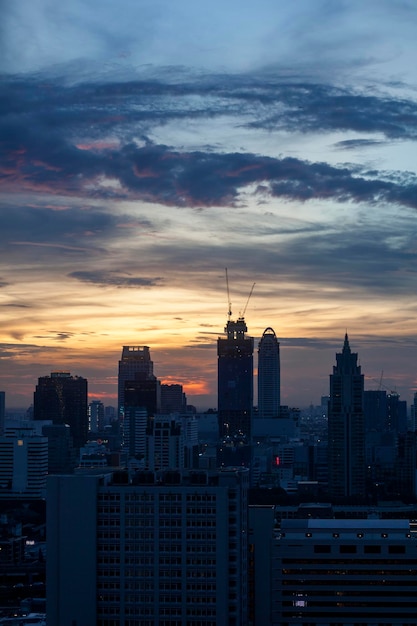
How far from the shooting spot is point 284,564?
136 ft

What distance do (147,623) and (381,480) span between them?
89.1 m

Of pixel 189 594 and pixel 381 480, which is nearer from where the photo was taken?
pixel 189 594

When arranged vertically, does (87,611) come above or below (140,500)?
below

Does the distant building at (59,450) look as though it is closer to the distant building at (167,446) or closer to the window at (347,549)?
the distant building at (167,446)

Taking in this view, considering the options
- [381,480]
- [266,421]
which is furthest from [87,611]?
[266,421]

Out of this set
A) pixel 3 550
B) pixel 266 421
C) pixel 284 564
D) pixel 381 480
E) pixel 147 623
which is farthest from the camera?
pixel 266 421

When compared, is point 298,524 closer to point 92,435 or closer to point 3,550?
point 3,550

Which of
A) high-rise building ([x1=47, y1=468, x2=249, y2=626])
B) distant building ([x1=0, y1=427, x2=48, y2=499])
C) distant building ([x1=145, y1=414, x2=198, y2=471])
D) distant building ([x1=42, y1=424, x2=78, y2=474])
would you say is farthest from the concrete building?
distant building ([x1=42, y1=424, x2=78, y2=474])

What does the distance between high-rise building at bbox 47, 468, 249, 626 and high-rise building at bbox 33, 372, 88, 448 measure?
127550mm

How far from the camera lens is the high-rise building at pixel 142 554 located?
33844mm

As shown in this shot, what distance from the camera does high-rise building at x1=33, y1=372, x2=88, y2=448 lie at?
16150 centimetres

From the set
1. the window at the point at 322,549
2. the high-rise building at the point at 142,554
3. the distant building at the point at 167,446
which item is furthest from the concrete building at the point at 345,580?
the distant building at the point at 167,446

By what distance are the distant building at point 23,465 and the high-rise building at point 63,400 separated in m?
40.4

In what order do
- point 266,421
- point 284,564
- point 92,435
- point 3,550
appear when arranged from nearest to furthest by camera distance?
point 284,564 → point 3,550 → point 92,435 → point 266,421
